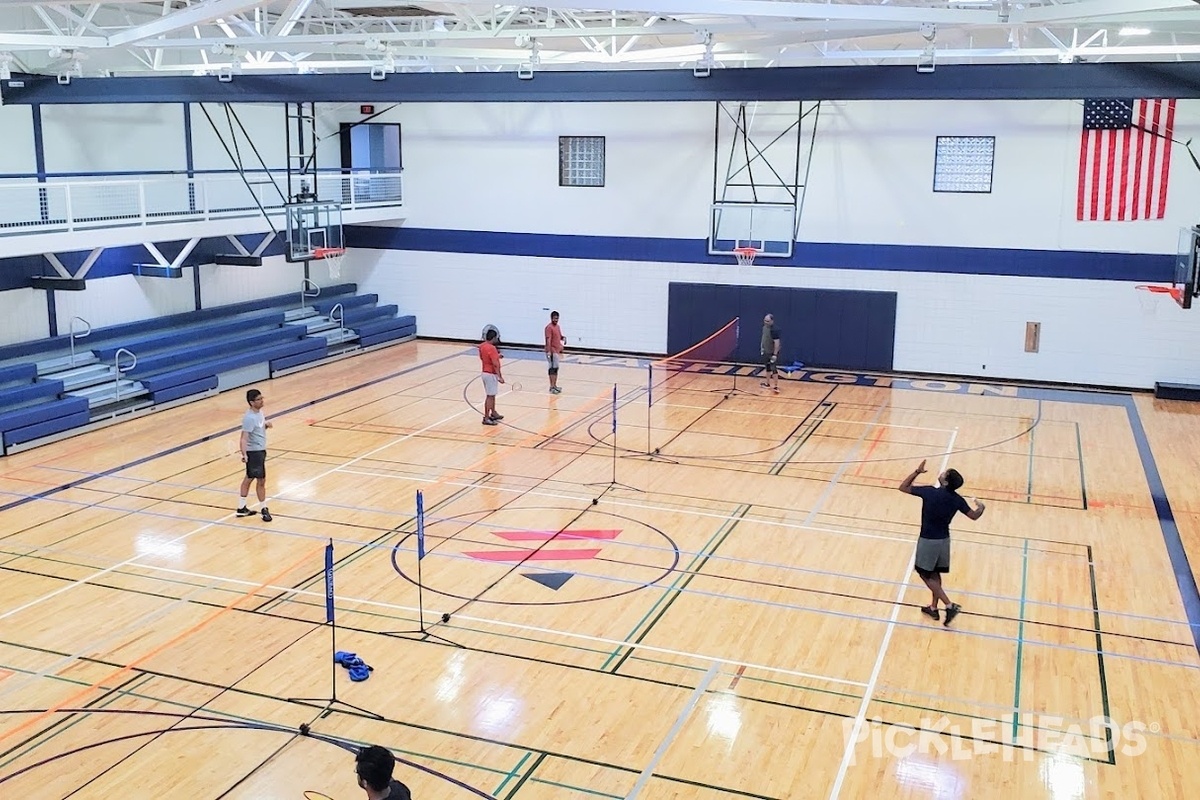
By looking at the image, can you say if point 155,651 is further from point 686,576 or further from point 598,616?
point 686,576

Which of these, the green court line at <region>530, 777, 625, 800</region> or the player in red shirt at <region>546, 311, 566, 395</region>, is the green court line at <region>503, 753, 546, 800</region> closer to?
the green court line at <region>530, 777, 625, 800</region>

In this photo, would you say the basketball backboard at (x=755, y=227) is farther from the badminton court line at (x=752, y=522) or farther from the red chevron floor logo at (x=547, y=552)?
the red chevron floor logo at (x=547, y=552)

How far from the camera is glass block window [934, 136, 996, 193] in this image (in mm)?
23531

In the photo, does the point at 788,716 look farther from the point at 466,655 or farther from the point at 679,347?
the point at 679,347

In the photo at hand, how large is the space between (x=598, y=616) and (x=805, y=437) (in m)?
8.62

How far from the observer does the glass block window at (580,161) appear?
86.9 feet

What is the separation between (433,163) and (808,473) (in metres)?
Answer: 15.1

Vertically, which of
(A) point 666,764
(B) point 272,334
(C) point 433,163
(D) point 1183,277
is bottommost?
(A) point 666,764

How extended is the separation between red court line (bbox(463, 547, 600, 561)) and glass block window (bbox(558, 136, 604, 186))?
49.3ft

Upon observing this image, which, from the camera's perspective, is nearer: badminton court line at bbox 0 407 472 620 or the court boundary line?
badminton court line at bbox 0 407 472 620

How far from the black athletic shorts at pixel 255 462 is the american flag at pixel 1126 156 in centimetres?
1744

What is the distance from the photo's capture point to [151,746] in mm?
8734

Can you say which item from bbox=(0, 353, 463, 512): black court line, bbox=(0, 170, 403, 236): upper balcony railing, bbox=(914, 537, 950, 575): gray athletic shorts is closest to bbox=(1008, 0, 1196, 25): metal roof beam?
bbox=(914, 537, 950, 575): gray athletic shorts

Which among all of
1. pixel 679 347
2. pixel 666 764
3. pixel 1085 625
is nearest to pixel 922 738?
pixel 666 764
